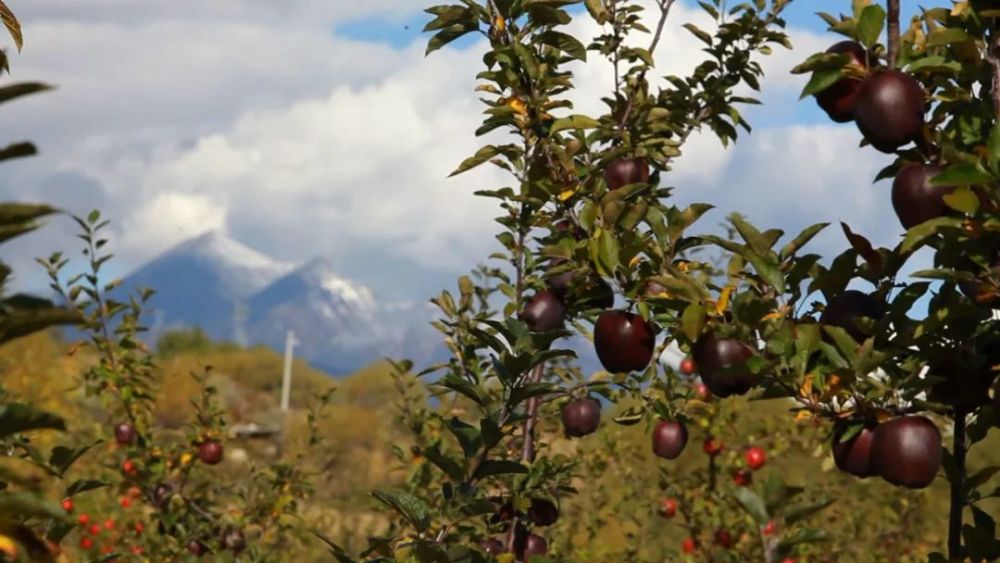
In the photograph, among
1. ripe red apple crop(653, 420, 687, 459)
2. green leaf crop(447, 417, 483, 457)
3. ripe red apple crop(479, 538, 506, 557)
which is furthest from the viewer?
ripe red apple crop(653, 420, 687, 459)

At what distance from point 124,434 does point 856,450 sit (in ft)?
13.9

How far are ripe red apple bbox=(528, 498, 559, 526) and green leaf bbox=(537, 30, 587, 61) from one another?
114 centimetres

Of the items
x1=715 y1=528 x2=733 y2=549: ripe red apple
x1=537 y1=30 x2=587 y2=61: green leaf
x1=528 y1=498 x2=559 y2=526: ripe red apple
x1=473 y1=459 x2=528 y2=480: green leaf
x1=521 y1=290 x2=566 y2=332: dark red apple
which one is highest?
x1=537 y1=30 x2=587 y2=61: green leaf

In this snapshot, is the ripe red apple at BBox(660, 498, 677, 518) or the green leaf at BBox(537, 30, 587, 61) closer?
the green leaf at BBox(537, 30, 587, 61)

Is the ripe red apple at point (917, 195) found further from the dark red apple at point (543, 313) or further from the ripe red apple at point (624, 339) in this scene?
the dark red apple at point (543, 313)

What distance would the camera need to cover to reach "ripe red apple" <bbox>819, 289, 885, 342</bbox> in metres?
2.41

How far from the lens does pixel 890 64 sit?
2.42 m

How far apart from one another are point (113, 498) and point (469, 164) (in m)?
7.81

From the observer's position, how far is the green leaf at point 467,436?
85.1 inches

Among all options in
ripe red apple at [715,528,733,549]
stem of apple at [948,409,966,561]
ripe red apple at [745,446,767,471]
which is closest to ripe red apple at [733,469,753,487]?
ripe red apple at [745,446,767,471]

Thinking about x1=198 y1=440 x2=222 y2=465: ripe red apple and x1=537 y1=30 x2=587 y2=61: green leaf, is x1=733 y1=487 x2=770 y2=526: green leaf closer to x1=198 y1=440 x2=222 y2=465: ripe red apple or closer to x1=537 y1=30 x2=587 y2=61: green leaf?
x1=537 y1=30 x2=587 y2=61: green leaf

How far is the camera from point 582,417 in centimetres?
347

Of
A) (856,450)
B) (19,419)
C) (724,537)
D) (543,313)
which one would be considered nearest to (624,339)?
(543,313)

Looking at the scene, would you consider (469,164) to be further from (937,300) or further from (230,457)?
(230,457)
